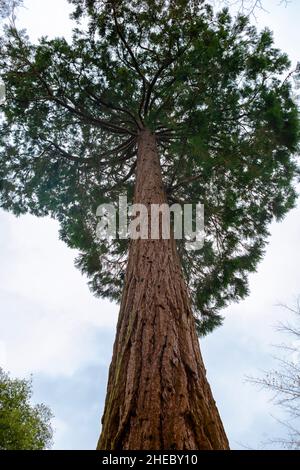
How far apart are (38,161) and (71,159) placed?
0.62 meters

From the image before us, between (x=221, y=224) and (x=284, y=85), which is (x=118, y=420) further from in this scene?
(x=284, y=85)

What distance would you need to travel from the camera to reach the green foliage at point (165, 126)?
15.5 ft

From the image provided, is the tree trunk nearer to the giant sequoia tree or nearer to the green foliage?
the giant sequoia tree

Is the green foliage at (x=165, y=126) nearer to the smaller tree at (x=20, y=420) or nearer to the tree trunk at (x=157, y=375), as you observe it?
the tree trunk at (x=157, y=375)

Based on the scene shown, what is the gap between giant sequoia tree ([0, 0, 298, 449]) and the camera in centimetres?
463

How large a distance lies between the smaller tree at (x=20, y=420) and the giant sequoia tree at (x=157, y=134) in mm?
5672

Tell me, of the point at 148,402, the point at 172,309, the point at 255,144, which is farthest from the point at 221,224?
the point at 148,402

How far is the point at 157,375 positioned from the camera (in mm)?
1843

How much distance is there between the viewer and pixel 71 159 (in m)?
6.14

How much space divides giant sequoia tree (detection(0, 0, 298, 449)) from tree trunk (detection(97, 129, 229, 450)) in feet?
1.28

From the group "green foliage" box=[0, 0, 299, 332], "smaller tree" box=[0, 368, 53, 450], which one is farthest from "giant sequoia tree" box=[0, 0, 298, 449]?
"smaller tree" box=[0, 368, 53, 450]

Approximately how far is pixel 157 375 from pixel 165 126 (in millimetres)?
4493

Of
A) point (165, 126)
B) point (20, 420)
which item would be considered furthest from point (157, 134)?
point (20, 420)

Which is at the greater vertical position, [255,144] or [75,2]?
[75,2]
